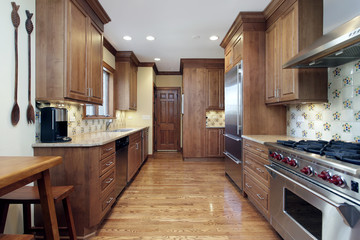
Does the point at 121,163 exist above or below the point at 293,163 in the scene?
below

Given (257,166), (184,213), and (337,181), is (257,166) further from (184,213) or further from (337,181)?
(337,181)

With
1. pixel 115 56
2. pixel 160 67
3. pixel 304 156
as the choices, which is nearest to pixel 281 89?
pixel 304 156

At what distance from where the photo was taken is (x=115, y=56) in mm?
4348

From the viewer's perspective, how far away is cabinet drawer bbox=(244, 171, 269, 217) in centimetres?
204

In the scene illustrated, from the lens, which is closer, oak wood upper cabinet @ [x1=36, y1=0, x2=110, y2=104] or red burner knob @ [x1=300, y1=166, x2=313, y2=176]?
red burner knob @ [x1=300, y1=166, x2=313, y2=176]

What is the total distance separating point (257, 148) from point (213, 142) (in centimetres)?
271

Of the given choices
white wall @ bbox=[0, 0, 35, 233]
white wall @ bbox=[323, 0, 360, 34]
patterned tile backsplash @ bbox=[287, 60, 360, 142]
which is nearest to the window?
white wall @ bbox=[0, 0, 35, 233]

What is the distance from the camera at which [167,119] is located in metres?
6.39

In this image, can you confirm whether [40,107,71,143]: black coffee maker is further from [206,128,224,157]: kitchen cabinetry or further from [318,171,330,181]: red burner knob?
[206,128,224,157]: kitchen cabinetry

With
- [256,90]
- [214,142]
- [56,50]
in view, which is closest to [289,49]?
[256,90]

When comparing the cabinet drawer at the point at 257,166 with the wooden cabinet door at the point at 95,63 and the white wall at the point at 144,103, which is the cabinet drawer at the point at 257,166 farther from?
the white wall at the point at 144,103

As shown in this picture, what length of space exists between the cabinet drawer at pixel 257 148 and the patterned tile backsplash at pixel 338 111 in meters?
0.66

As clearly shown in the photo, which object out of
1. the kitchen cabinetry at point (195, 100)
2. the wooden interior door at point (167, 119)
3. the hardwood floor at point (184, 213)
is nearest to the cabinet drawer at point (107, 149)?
the hardwood floor at point (184, 213)

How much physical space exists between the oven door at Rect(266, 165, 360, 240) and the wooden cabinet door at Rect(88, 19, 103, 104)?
7.31ft
